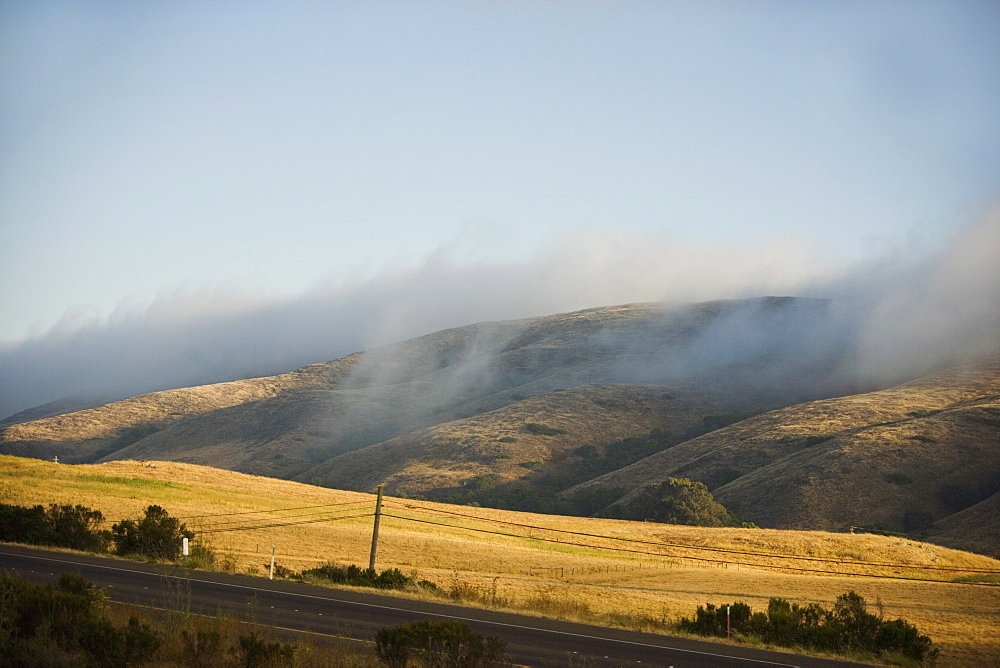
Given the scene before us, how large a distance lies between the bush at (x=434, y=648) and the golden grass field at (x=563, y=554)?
11535 millimetres

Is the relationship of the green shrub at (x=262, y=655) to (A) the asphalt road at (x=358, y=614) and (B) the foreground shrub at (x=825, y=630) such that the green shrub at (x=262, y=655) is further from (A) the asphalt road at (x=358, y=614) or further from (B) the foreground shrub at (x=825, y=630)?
(B) the foreground shrub at (x=825, y=630)

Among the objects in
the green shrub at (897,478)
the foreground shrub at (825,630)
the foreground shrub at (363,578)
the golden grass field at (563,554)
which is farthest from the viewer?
the green shrub at (897,478)

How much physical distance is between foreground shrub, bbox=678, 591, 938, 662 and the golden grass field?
5.43ft

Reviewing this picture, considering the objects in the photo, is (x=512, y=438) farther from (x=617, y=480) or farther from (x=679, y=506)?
(x=679, y=506)

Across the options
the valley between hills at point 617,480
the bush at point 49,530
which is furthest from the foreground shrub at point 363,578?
the bush at point 49,530

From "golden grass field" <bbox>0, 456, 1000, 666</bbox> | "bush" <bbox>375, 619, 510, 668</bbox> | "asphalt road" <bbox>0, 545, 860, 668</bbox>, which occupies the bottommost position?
"golden grass field" <bbox>0, 456, 1000, 666</bbox>

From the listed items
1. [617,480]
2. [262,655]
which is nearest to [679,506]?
[617,480]

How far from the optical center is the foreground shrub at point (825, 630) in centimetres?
2178

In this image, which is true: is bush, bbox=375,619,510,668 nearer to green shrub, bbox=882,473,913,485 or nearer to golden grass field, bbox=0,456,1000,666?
golden grass field, bbox=0,456,1000,666

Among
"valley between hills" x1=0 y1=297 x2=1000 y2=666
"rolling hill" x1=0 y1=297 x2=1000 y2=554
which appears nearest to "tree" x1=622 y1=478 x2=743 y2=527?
"valley between hills" x1=0 y1=297 x2=1000 y2=666

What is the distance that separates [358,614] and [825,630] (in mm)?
12016

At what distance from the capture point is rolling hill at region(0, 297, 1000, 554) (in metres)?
95.8

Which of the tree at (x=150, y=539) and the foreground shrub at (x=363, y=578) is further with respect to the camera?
the tree at (x=150, y=539)

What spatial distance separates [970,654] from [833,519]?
68.7 m
